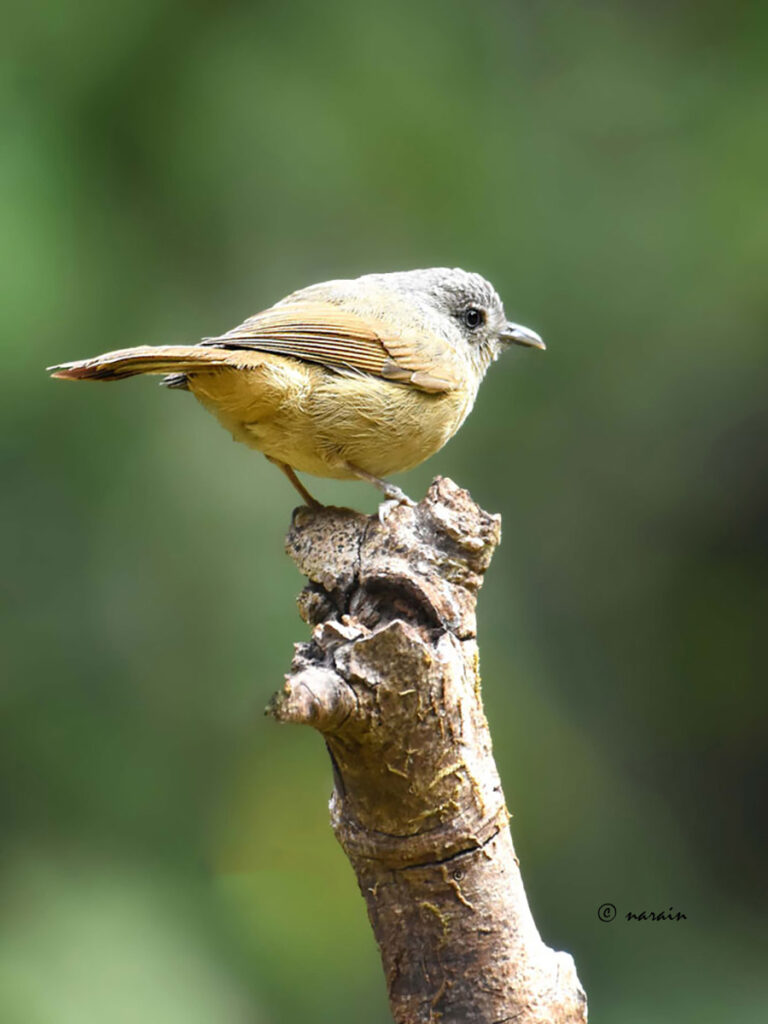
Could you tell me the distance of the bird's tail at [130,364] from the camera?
2.67 metres

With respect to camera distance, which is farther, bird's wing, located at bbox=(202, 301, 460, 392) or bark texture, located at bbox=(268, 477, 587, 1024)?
bird's wing, located at bbox=(202, 301, 460, 392)

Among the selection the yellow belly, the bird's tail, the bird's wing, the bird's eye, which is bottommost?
the yellow belly

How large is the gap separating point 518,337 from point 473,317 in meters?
0.19

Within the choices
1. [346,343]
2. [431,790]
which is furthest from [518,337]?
[431,790]

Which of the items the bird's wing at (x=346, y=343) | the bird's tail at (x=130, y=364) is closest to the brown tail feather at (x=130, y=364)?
the bird's tail at (x=130, y=364)

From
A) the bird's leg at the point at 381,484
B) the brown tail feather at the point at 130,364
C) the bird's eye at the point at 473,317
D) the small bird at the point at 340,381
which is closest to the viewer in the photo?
the brown tail feather at the point at 130,364

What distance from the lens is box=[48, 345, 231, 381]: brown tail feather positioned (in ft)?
8.77

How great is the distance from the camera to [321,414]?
3.25 m

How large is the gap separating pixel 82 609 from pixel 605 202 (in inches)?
107

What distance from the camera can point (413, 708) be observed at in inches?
93.1

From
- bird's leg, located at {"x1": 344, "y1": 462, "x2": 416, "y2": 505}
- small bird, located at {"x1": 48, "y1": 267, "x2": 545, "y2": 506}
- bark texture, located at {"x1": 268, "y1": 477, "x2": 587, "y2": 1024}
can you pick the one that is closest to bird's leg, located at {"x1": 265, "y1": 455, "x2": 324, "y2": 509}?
small bird, located at {"x1": 48, "y1": 267, "x2": 545, "y2": 506}

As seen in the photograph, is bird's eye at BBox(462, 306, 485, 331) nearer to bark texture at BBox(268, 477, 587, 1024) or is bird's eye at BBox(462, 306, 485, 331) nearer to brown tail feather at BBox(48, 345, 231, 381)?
brown tail feather at BBox(48, 345, 231, 381)

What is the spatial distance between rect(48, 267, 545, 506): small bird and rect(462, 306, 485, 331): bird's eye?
14cm

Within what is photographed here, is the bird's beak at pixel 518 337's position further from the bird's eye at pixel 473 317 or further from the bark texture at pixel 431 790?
the bark texture at pixel 431 790
